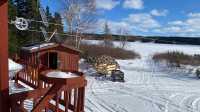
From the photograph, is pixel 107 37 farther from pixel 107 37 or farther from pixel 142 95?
pixel 142 95

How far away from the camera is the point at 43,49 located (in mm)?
13094

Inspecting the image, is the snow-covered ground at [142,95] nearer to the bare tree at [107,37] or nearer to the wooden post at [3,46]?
the wooden post at [3,46]

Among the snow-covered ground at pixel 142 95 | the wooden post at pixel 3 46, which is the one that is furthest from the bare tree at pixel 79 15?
the wooden post at pixel 3 46

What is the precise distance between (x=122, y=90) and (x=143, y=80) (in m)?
3.26

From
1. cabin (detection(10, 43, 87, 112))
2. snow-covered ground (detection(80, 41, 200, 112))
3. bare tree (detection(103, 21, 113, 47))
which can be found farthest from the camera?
bare tree (detection(103, 21, 113, 47))

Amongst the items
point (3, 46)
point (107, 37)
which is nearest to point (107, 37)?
point (107, 37)

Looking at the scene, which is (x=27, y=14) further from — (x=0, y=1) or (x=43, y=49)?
(x=0, y=1)

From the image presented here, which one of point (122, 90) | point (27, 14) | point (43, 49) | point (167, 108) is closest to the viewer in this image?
point (167, 108)

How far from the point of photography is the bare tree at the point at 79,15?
22.7 meters

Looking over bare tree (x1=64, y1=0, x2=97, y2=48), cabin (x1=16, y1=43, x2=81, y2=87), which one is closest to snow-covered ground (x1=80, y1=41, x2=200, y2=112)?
cabin (x1=16, y1=43, x2=81, y2=87)

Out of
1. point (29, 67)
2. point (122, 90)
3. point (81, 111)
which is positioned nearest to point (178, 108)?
point (122, 90)

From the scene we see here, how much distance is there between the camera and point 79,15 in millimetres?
22844

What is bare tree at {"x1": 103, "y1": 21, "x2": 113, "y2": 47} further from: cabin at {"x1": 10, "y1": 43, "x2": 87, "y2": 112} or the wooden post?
the wooden post

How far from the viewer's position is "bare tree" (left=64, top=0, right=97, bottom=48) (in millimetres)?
22656
